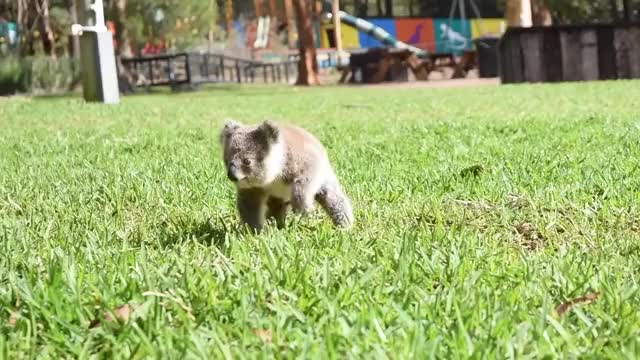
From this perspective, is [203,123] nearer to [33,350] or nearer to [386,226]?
[386,226]

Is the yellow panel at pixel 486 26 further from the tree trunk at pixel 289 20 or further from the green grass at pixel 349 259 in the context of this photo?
the green grass at pixel 349 259

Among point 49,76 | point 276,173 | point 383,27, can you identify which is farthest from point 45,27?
point 276,173

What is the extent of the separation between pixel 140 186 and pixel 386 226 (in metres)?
1.94

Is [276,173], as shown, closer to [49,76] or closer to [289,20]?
[49,76]

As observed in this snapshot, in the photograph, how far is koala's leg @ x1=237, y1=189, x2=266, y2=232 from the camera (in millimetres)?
3957

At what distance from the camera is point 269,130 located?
3.75m


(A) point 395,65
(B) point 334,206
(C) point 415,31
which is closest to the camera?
(B) point 334,206

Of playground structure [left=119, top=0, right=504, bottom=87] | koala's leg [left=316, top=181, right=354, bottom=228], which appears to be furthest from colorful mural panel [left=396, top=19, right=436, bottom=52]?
koala's leg [left=316, top=181, right=354, bottom=228]

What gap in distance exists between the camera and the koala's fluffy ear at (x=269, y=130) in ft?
12.3

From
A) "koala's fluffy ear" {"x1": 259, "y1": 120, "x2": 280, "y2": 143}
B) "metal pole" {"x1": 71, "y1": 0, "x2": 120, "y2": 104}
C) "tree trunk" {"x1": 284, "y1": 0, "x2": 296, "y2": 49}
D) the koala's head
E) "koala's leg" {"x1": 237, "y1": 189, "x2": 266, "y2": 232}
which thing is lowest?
"koala's leg" {"x1": 237, "y1": 189, "x2": 266, "y2": 232}

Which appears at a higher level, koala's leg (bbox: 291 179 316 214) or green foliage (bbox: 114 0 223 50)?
green foliage (bbox: 114 0 223 50)

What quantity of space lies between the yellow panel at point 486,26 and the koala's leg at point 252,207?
50082 millimetres

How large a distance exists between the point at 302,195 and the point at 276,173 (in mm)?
145

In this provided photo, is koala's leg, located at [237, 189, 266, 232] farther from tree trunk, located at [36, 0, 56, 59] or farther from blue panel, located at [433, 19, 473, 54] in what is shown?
blue panel, located at [433, 19, 473, 54]
